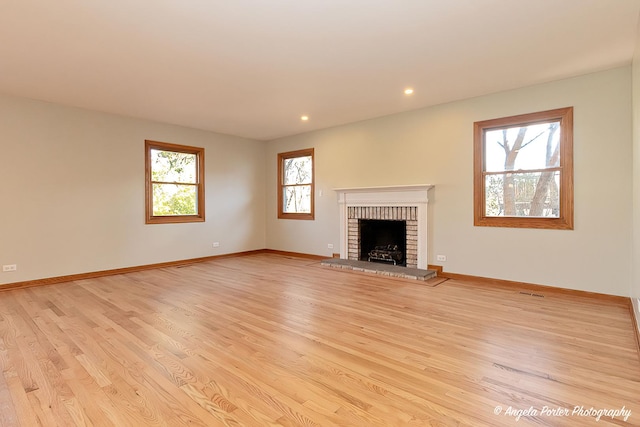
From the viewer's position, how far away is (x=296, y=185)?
693cm

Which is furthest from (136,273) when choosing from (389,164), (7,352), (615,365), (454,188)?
(615,365)

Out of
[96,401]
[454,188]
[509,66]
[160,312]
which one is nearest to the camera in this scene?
[96,401]

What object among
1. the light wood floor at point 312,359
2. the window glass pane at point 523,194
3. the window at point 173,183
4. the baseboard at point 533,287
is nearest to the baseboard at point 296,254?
the window at point 173,183

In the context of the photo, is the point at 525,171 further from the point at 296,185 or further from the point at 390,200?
the point at 296,185

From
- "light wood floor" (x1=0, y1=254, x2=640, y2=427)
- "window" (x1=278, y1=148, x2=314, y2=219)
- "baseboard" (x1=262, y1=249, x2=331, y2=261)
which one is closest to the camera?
"light wood floor" (x1=0, y1=254, x2=640, y2=427)

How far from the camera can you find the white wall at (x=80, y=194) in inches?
170

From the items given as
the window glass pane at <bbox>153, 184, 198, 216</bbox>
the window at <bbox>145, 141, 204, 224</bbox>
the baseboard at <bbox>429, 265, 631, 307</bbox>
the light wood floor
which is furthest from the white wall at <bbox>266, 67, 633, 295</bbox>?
the window glass pane at <bbox>153, 184, 198, 216</bbox>

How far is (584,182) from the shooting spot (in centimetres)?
375

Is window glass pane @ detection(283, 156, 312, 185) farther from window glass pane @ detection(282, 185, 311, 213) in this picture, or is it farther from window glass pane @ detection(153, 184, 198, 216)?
window glass pane @ detection(153, 184, 198, 216)

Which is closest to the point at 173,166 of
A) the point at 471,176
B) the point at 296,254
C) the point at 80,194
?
the point at 80,194

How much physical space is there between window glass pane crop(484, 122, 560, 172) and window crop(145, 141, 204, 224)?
16.6 ft

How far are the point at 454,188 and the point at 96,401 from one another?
15.1ft

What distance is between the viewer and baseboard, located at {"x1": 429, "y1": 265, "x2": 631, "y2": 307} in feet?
11.7

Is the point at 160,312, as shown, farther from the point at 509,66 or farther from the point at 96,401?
the point at 509,66
